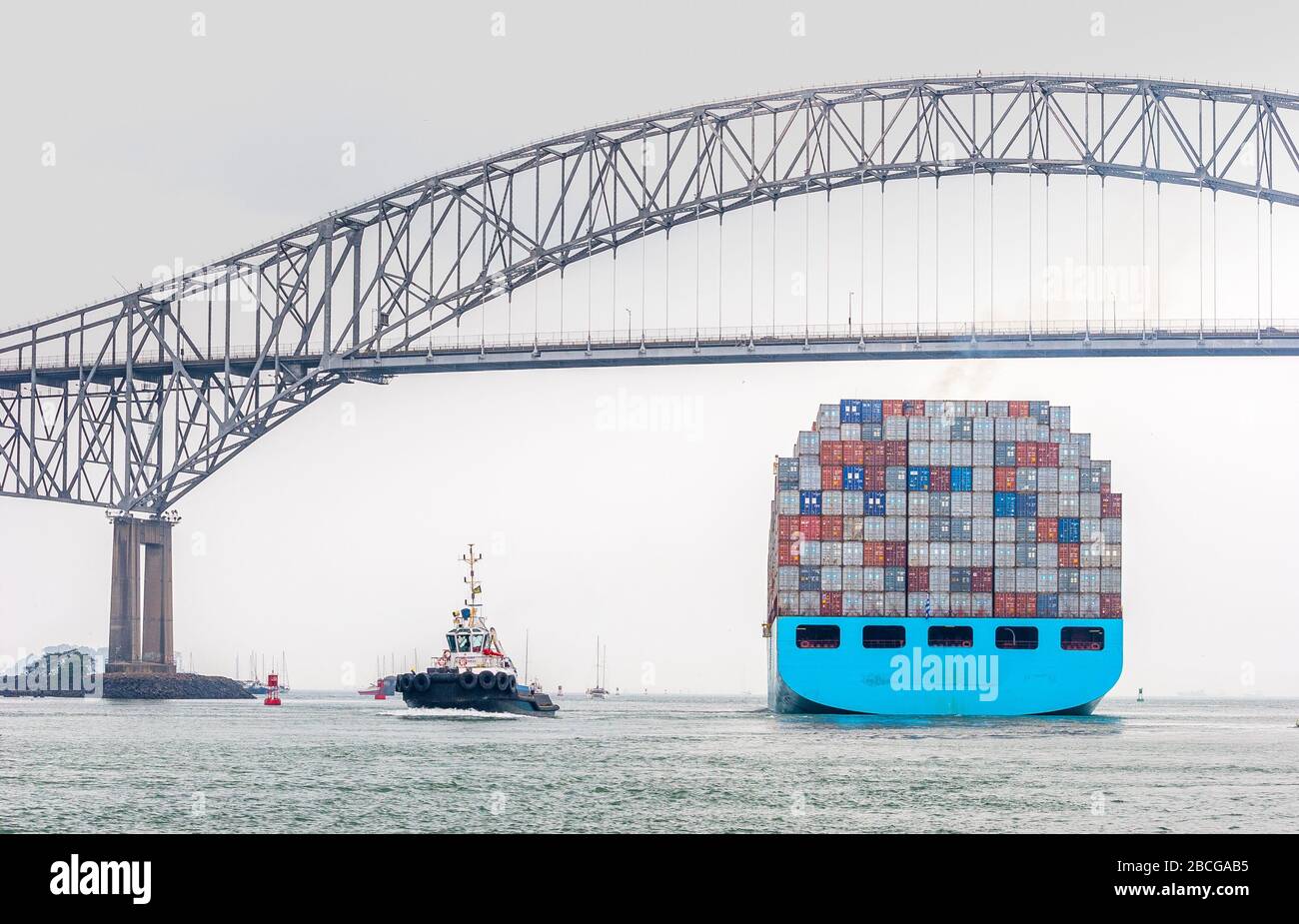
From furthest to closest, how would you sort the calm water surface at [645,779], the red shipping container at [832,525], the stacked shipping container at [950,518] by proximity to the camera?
1. the red shipping container at [832,525]
2. the stacked shipping container at [950,518]
3. the calm water surface at [645,779]

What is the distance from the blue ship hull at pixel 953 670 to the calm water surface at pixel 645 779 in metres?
6.27

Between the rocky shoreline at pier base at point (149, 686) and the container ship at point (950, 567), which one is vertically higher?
the container ship at point (950, 567)

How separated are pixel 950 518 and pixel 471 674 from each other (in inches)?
912

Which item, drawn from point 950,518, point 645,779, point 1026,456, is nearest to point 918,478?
point 950,518

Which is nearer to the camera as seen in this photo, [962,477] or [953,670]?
[953,670]

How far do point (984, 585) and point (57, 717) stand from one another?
154 ft

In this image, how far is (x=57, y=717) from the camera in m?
97.4

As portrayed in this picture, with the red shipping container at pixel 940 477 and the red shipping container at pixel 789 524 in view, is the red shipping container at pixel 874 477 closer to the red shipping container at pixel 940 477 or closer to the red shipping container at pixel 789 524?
the red shipping container at pixel 940 477

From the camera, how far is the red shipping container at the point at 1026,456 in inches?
3450

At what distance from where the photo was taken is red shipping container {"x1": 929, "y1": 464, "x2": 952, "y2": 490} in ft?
287

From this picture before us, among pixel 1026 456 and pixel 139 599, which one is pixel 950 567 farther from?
pixel 139 599

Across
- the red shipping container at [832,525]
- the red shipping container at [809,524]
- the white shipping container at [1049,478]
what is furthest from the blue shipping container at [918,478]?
the white shipping container at [1049,478]

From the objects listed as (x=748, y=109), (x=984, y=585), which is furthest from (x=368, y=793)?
(x=748, y=109)

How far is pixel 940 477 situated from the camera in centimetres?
8750
